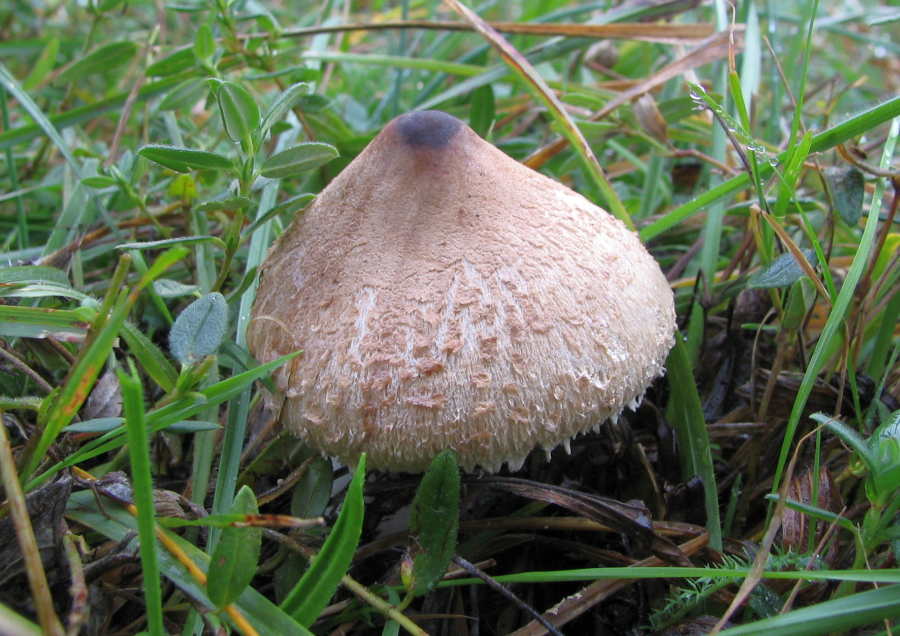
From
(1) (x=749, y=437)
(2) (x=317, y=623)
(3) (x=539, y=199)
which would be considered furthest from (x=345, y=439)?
(1) (x=749, y=437)

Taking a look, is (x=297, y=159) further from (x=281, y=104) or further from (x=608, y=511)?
(x=608, y=511)

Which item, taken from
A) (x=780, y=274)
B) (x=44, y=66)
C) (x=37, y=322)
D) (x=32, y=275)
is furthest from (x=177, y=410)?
(x=44, y=66)

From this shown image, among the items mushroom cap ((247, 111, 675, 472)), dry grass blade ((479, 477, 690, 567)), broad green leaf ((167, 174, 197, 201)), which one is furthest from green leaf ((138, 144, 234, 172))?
dry grass blade ((479, 477, 690, 567))

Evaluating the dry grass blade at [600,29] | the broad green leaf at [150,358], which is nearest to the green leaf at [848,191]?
the dry grass blade at [600,29]

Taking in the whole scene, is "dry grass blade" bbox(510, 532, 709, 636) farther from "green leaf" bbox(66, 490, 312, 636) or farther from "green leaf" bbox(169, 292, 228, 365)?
"green leaf" bbox(169, 292, 228, 365)

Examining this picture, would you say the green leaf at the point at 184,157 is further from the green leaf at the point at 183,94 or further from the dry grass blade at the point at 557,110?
the dry grass blade at the point at 557,110

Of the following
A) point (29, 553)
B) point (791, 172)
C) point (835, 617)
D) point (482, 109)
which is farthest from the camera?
point (482, 109)
